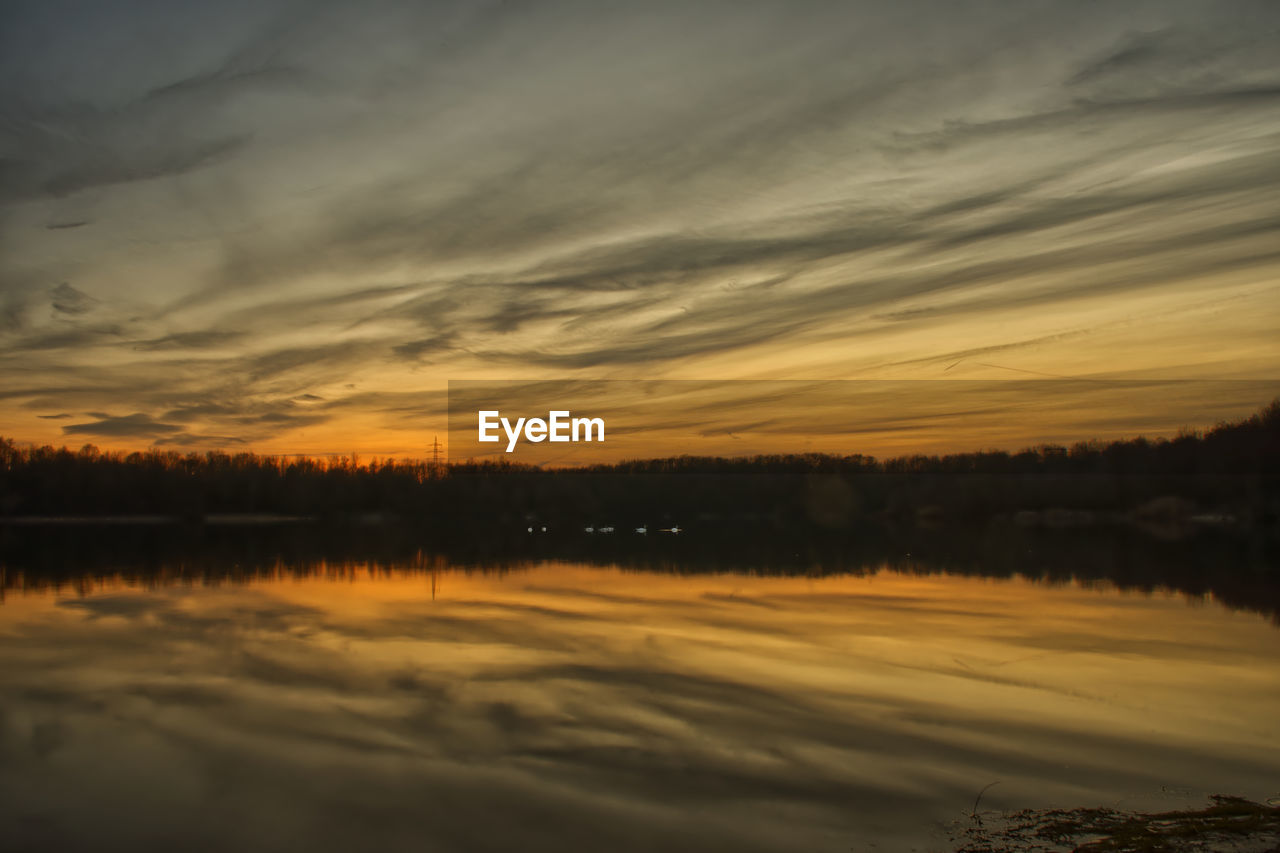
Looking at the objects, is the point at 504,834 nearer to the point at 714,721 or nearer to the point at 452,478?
the point at 714,721

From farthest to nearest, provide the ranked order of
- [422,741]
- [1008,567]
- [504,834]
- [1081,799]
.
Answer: [1008,567], [422,741], [1081,799], [504,834]

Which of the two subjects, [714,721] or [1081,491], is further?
[1081,491]

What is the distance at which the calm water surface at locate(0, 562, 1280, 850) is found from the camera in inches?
399

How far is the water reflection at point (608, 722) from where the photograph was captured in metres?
10.2

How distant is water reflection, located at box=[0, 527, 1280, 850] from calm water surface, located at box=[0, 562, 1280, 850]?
59 millimetres

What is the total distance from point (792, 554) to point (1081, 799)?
4413 cm

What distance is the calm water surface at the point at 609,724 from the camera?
10141 millimetres

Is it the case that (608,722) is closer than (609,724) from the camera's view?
No

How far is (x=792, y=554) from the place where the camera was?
54.3 m

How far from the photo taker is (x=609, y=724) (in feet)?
46.1

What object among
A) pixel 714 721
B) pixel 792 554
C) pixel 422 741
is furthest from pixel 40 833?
pixel 792 554

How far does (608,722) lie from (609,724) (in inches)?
4.7

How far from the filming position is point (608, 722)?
1416 centimetres

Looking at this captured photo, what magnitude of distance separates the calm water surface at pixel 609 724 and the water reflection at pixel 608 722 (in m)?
0.06
